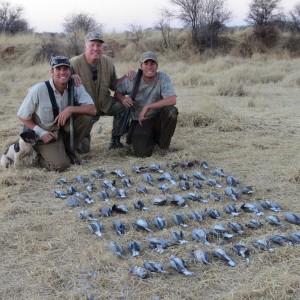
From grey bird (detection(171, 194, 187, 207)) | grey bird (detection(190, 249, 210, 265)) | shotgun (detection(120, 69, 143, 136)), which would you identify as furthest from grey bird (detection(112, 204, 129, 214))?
shotgun (detection(120, 69, 143, 136))

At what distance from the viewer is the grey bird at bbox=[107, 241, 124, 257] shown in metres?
3.86

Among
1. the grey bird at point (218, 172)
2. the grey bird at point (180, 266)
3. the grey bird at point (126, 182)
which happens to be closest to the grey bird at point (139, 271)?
the grey bird at point (180, 266)

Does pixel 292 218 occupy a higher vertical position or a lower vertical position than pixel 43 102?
lower

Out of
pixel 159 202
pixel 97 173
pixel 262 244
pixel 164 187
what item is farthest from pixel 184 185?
pixel 262 244

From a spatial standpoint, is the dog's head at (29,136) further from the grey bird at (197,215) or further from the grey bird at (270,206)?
the grey bird at (270,206)

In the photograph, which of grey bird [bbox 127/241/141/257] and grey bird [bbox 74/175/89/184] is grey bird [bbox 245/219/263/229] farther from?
grey bird [bbox 74/175/89/184]

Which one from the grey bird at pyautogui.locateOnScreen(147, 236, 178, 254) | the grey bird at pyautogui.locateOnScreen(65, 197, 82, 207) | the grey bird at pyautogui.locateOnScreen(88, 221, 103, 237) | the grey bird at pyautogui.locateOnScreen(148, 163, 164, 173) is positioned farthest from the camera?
the grey bird at pyautogui.locateOnScreen(148, 163, 164, 173)

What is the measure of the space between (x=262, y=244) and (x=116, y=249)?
120 centimetres

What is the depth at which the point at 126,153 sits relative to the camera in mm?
7082

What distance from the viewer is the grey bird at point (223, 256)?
12.3ft

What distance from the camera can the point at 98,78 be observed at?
6.85 m

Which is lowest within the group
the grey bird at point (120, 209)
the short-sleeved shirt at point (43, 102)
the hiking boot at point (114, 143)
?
the grey bird at point (120, 209)

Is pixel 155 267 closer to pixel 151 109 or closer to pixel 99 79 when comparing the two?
pixel 151 109

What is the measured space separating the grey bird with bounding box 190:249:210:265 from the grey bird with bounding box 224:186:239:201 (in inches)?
56.4
